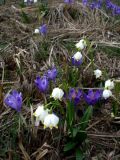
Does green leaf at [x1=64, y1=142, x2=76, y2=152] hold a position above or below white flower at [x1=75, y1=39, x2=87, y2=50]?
below

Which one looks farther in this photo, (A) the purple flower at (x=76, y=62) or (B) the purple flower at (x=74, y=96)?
(A) the purple flower at (x=76, y=62)

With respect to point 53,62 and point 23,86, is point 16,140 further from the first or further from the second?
point 53,62

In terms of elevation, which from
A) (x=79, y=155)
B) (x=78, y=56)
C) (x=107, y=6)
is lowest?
(x=79, y=155)

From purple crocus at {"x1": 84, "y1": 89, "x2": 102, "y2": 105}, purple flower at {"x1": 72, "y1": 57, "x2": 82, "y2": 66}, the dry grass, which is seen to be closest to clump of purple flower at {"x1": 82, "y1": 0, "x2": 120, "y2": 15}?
the dry grass

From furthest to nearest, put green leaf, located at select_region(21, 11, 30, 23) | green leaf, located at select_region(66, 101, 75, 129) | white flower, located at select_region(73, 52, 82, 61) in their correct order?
green leaf, located at select_region(21, 11, 30, 23) < white flower, located at select_region(73, 52, 82, 61) < green leaf, located at select_region(66, 101, 75, 129)

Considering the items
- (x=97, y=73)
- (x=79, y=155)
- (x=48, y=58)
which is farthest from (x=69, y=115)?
(x=48, y=58)

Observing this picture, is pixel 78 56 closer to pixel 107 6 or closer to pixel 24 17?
pixel 24 17

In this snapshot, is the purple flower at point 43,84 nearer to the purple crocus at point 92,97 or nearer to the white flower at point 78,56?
the purple crocus at point 92,97

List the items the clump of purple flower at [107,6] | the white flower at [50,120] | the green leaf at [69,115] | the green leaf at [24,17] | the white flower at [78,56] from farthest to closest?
1. the clump of purple flower at [107,6]
2. the green leaf at [24,17]
3. the white flower at [78,56]
4. the green leaf at [69,115]
5. the white flower at [50,120]

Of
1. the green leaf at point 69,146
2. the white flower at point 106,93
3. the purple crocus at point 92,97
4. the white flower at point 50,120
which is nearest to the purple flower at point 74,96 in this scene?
the purple crocus at point 92,97

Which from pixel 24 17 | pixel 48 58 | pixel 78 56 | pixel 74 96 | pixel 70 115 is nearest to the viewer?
pixel 70 115

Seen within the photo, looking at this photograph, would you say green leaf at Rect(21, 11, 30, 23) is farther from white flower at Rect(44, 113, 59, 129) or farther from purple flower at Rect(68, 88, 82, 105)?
white flower at Rect(44, 113, 59, 129)
